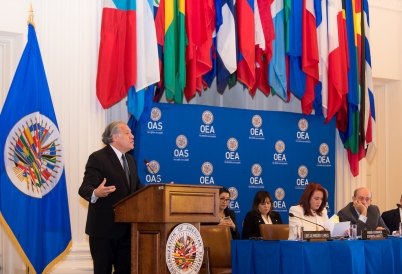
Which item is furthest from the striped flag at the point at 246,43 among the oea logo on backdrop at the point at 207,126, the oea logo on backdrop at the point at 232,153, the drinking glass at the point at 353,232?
the drinking glass at the point at 353,232

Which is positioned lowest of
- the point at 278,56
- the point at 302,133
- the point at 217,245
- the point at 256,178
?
the point at 217,245

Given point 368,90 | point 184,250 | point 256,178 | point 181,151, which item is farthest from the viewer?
point 368,90

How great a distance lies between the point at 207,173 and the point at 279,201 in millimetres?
1183

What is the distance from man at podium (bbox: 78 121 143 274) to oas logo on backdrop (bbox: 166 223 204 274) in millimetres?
583

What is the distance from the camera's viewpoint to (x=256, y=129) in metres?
8.41

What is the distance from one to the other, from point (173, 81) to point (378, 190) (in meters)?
4.46

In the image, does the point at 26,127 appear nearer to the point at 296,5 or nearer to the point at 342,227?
the point at 342,227

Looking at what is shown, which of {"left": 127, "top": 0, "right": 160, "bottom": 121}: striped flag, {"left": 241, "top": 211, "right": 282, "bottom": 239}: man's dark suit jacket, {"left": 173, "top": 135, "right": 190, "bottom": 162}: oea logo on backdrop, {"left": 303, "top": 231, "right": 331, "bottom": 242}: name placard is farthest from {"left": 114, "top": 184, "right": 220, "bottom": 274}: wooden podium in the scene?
{"left": 173, "top": 135, "right": 190, "bottom": 162}: oea logo on backdrop

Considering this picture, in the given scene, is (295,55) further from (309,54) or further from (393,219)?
(393,219)

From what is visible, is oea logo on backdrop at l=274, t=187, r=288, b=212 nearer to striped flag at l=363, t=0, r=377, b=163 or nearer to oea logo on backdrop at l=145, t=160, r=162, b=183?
striped flag at l=363, t=0, r=377, b=163

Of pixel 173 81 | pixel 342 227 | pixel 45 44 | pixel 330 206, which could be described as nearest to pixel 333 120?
pixel 330 206

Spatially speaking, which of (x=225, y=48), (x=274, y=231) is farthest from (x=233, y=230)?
(x=225, y=48)

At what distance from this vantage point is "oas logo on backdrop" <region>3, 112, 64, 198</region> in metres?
5.84

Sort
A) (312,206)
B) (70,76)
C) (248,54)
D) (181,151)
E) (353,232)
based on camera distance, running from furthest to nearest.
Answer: (248,54)
(181,151)
(70,76)
(312,206)
(353,232)
